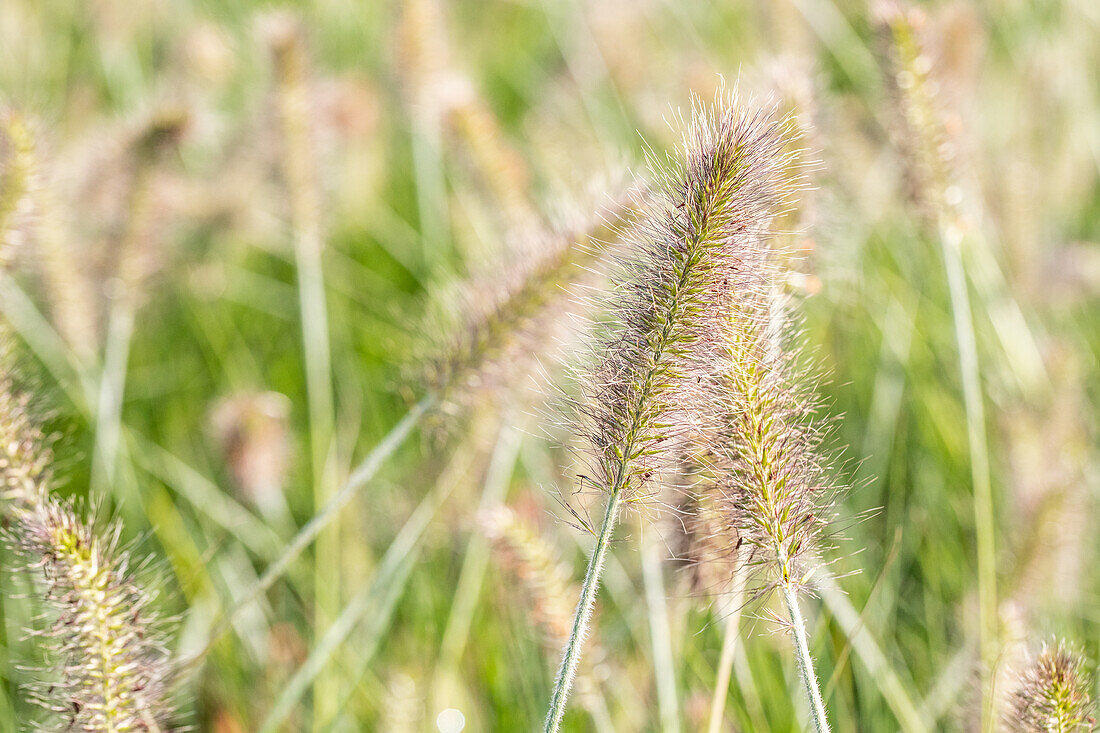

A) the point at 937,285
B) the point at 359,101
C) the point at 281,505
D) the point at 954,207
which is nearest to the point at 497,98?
the point at 359,101

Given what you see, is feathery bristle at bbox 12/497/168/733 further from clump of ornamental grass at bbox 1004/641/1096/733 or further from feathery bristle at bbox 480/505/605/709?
clump of ornamental grass at bbox 1004/641/1096/733

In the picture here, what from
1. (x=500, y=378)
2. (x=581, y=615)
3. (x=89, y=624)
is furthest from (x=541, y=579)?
(x=89, y=624)

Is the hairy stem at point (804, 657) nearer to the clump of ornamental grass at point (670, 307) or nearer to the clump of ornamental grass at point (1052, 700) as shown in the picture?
the clump of ornamental grass at point (670, 307)

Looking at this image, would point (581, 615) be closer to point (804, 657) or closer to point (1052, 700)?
point (804, 657)

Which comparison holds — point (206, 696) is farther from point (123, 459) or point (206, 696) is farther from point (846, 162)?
point (846, 162)

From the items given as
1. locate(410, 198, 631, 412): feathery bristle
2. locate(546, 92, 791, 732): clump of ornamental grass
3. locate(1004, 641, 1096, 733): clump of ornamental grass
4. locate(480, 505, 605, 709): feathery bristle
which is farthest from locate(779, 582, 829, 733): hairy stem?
locate(410, 198, 631, 412): feathery bristle

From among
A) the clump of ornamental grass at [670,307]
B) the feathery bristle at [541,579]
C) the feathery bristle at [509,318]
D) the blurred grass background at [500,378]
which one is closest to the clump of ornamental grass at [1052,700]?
the blurred grass background at [500,378]
